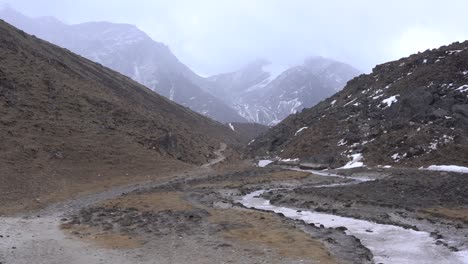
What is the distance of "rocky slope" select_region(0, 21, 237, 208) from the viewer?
2109 inches

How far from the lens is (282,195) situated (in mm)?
44469

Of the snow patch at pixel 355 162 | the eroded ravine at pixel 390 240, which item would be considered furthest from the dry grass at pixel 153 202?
the snow patch at pixel 355 162

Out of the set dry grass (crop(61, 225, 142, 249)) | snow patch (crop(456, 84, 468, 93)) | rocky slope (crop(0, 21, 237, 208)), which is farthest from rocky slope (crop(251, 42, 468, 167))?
dry grass (crop(61, 225, 142, 249))

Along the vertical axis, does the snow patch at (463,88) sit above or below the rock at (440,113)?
above

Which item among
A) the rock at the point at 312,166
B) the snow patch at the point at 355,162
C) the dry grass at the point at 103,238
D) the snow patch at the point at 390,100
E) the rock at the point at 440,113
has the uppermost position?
the snow patch at the point at 390,100

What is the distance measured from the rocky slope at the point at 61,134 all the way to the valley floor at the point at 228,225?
9.54 metres

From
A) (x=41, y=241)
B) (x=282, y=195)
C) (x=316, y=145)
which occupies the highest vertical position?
(x=316, y=145)

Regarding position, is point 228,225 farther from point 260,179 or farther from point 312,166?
point 312,166

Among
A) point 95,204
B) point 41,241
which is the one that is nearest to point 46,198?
point 95,204

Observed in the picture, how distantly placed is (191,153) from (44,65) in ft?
107

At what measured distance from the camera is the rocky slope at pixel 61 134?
53562 mm

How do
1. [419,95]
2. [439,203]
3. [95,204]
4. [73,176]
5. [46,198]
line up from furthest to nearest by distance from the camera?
[419,95] → [73,176] → [46,198] → [95,204] → [439,203]

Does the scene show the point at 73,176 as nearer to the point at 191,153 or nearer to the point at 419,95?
the point at 191,153

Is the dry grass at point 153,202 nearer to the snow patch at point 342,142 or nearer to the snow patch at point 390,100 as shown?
the snow patch at point 342,142
